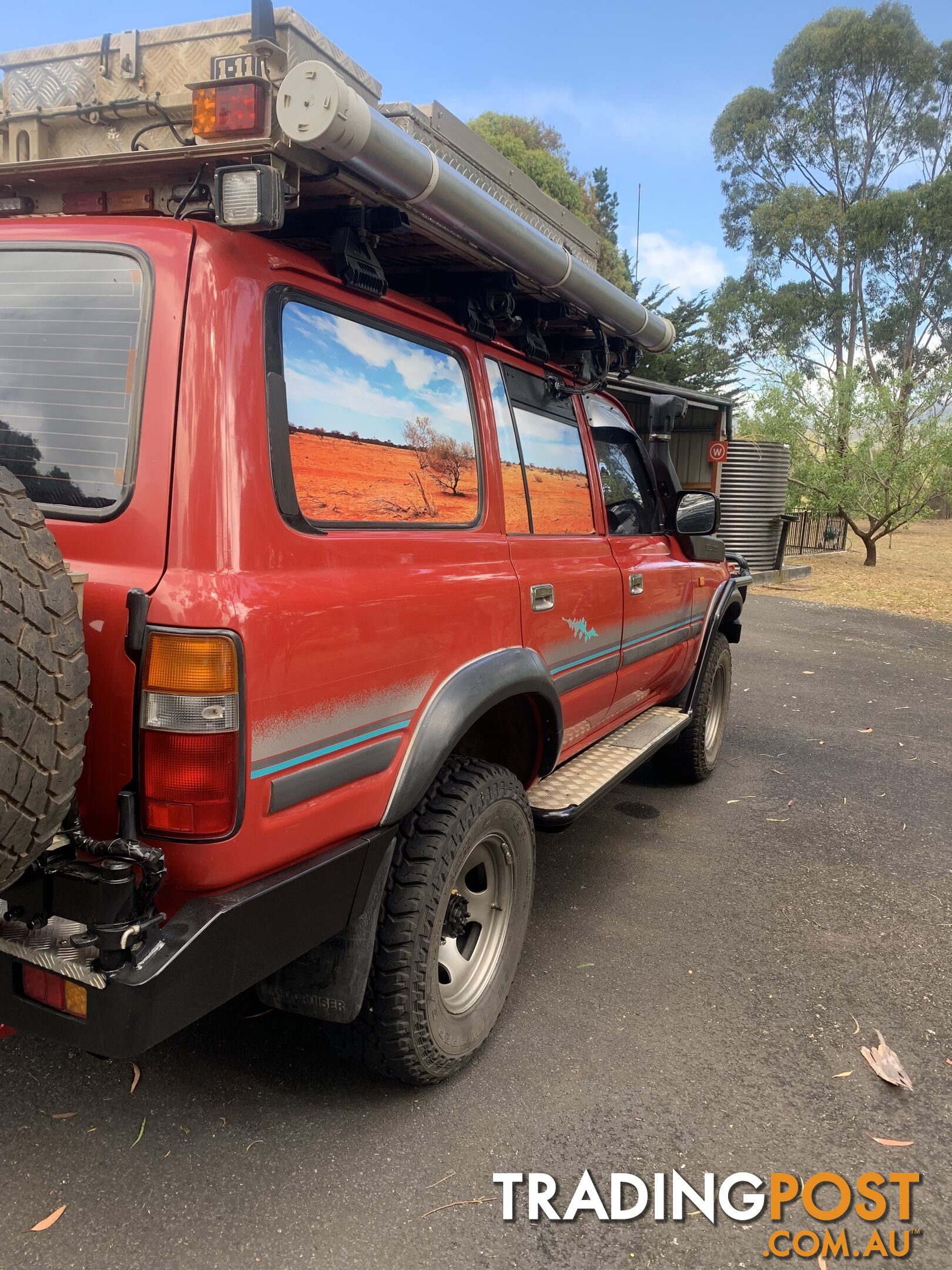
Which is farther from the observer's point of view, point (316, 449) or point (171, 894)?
point (316, 449)

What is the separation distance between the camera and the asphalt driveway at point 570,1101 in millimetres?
1994

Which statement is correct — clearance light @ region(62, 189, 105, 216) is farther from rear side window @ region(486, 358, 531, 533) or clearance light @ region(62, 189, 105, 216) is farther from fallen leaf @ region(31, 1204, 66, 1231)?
fallen leaf @ region(31, 1204, 66, 1231)

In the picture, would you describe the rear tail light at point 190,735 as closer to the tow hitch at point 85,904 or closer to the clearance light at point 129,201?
the tow hitch at point 85,904

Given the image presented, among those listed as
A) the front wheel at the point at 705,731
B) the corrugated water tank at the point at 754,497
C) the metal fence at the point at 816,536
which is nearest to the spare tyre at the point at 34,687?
the front wheel at the point at 705,731

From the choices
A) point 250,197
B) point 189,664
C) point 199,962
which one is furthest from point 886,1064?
point 250,197

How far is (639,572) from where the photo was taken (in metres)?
3.76

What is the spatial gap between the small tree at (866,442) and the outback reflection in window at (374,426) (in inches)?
657

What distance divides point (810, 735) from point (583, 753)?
3417mm

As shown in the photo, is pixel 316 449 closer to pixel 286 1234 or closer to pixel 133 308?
pixel 133 308

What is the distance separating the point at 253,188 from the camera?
1.70 meters

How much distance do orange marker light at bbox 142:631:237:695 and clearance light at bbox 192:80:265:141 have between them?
39.7 inches

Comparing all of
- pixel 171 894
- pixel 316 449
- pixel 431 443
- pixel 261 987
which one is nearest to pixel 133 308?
pixel 316 449

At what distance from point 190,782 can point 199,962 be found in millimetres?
343

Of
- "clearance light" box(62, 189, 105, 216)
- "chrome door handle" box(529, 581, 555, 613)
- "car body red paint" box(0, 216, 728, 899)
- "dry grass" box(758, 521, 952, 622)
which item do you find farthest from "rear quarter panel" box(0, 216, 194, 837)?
"dry grass" box(758, 521, 952, 622)
